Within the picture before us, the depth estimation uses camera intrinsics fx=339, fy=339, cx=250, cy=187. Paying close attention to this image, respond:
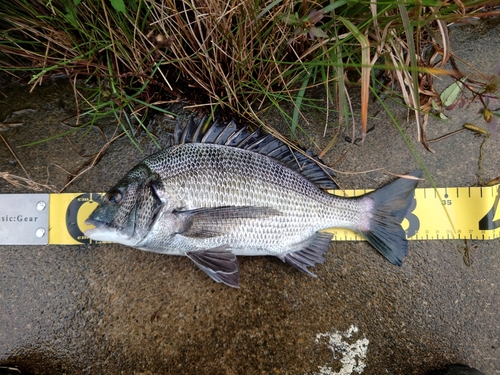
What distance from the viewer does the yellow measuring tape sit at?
7.14 feet

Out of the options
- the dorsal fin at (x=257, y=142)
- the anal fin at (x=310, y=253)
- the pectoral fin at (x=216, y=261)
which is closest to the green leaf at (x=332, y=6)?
the dorsal fin at (x=257, y=142)

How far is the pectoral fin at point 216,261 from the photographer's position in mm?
1928

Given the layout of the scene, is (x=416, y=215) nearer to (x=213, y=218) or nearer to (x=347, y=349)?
(x=347, y=349)

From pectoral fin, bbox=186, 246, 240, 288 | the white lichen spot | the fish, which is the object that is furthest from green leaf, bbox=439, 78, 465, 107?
pectoral fin, bbox=186, 246, 240, 288

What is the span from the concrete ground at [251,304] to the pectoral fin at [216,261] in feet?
0.83

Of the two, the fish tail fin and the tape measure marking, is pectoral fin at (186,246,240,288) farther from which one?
the fish tail fin

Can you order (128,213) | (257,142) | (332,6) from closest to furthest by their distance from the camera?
1. (332,6)
2. (128,213)
3. (257,142)

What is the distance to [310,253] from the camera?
2.09 metres

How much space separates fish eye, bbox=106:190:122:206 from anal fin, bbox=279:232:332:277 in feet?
3.28

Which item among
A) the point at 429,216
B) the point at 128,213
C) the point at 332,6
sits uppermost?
the point at 332,6

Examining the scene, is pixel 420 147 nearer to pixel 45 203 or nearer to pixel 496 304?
pixel 496 304

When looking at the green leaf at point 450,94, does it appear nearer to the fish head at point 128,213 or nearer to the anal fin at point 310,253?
the anal fin at point 310,253

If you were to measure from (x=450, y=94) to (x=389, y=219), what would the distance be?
0.94 meters

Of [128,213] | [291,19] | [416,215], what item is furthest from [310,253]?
[291,19]
